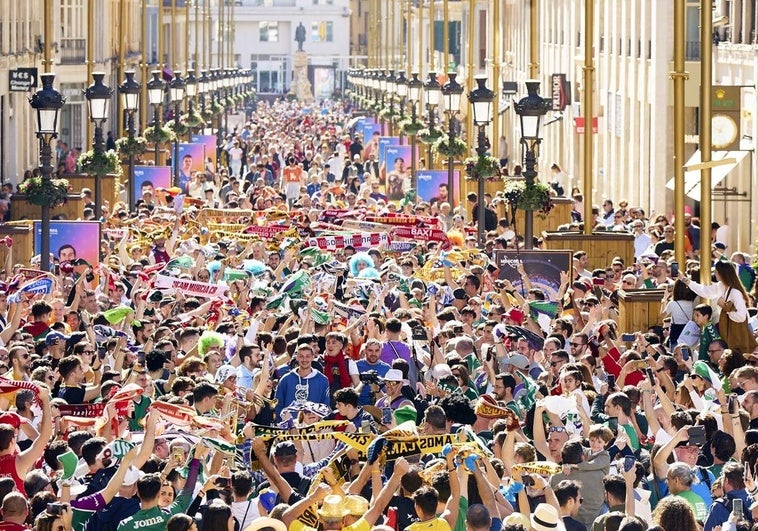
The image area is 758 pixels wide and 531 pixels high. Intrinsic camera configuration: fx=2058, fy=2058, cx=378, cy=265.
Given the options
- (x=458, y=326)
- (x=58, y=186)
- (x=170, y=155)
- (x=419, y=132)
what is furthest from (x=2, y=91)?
(x=458, y=326)

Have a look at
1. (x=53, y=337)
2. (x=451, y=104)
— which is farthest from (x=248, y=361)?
(x=451, y=104)

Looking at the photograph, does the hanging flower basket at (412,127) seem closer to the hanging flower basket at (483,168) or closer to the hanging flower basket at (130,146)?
the hanging flower basket at (130,146)

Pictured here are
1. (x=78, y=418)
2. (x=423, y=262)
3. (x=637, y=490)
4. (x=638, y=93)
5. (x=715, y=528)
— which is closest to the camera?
(x=715, y=528)

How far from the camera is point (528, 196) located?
28.5 meters

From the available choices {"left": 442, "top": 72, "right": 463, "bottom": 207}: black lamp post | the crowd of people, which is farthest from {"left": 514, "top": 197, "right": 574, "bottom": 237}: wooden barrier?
the crowd of people

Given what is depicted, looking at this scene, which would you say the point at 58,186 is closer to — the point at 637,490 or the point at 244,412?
the point at 244,412

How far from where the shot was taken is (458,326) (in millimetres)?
19094

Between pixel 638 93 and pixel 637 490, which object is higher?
pixel 638 93

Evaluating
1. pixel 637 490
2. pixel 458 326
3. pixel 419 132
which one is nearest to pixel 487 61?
pixel 419 132

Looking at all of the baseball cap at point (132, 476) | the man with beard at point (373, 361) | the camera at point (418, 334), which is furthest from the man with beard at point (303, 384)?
the baseball cap at point (132, 476)

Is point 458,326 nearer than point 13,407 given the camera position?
No

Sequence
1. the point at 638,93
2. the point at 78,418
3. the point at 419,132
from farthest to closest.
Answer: the point at 419,132
the point at 638,93
the point at 78,418

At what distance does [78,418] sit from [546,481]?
13.3 feet

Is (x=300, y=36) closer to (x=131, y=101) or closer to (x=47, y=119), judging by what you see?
(x=131, y=101)
